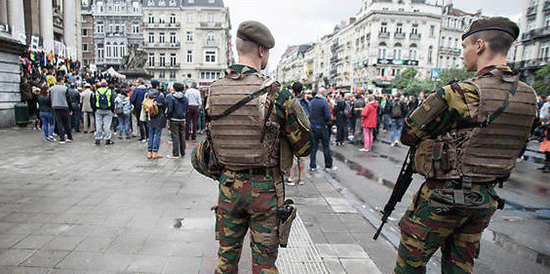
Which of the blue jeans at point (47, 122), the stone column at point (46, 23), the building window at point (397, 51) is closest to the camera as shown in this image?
the blue jeans at point (47, 122)

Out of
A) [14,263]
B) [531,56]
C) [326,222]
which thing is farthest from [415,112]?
[531,56]

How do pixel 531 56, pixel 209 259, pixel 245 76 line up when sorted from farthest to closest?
pixel 531 56, pixel 209 259, pixel 245 76

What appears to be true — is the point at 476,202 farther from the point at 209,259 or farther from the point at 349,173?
the point at 349,173

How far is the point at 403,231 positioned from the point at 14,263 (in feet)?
11.5

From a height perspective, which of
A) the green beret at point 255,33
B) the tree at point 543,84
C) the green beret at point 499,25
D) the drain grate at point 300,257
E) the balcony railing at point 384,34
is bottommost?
the drain grate at point 300,257

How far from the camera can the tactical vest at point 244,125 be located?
2.14 metres

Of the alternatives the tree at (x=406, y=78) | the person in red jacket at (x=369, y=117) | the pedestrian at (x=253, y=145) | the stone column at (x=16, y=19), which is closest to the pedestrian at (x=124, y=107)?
the person in red jacket at (x=369, y=117)

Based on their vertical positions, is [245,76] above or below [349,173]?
above

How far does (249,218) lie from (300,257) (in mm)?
1440

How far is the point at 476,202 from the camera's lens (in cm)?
207

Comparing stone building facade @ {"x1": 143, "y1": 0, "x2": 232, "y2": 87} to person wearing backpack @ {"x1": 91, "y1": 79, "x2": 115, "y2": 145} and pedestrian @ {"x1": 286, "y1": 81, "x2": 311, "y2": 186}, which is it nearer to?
person wearing backpack @ {"x1": 91, "y1": 79, "x2": 115, "y2": 145}

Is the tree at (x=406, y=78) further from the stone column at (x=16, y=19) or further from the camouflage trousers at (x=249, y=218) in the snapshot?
the camouflage trousers at (x=249, y=218)

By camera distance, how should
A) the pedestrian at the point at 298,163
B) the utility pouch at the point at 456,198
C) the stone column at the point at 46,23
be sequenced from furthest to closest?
the stone column at the point at 46,23 < the pedestrian at the point at 298,163 < the utility pouch at the point at 456,198

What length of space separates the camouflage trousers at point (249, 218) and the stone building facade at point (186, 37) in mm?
56194
